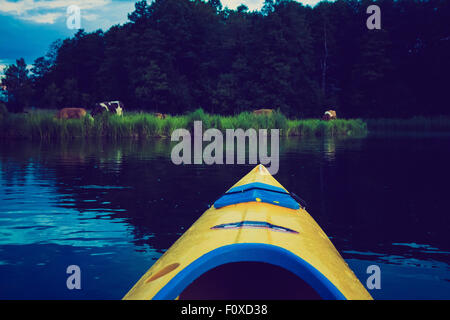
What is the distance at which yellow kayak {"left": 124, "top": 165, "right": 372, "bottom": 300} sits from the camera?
91.9 inches

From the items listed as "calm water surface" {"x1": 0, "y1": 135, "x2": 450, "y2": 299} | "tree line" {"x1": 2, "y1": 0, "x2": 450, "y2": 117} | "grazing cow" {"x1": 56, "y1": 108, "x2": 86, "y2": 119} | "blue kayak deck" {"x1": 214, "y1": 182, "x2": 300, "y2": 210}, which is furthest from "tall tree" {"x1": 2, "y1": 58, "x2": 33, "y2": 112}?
"blue kayak deck" {"x1": 214, "y1": 182, "x2": 300, "y2": 210}

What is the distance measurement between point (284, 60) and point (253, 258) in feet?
131

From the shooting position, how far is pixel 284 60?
41031mm

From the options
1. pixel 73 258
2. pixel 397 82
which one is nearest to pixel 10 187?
pixel 73 258

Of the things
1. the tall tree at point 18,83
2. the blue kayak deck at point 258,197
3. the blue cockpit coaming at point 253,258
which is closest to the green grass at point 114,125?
the blue kayak deck at point 258,197

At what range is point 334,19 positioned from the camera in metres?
47.7

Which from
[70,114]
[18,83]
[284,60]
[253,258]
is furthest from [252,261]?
[18,83]

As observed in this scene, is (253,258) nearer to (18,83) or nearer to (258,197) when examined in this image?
(258,197)

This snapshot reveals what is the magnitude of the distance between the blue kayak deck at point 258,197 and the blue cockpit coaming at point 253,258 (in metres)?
1.60

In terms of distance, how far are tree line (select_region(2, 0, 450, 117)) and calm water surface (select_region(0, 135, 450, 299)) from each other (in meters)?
30.3

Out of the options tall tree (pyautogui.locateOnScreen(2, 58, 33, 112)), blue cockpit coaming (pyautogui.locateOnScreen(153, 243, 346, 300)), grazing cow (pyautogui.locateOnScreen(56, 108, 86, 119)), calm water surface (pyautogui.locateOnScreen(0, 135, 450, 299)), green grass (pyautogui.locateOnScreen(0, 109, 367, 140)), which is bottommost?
calm water surface (pyautogui.locateOnScreen(0, 135, 450, 299))

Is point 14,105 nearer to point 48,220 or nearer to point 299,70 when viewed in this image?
point 299,70

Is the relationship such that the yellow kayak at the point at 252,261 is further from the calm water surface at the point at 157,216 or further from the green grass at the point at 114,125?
the green grass at the point at 114,125

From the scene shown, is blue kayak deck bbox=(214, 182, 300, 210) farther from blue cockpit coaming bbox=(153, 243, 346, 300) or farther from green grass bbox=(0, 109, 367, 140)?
green grass bbox=(0, 109, 367, 140)
